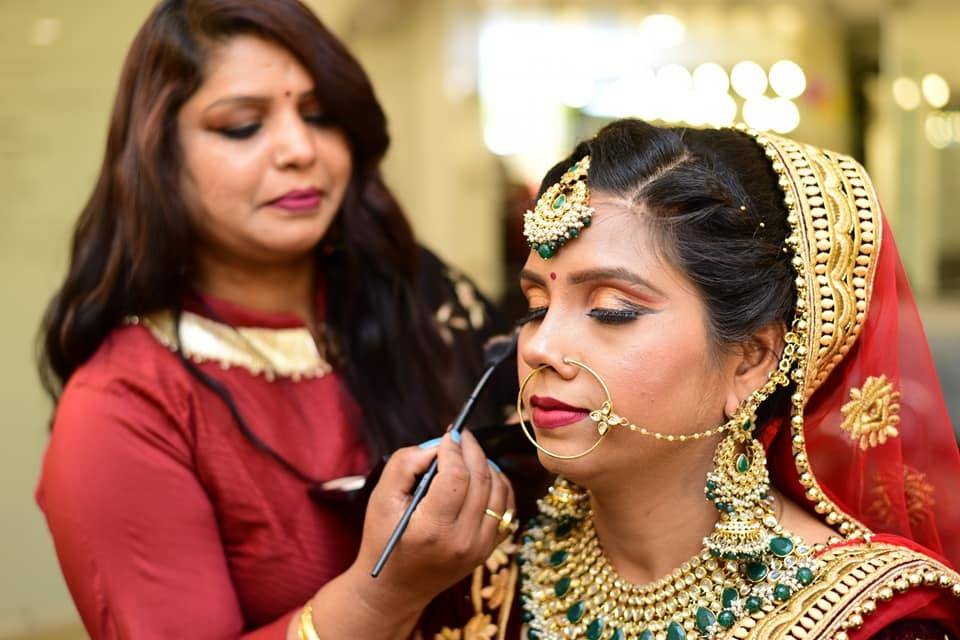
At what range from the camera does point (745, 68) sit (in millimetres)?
6066

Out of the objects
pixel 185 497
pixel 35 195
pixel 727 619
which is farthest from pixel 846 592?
pixel 35 195

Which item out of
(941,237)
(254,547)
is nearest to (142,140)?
(254,547)

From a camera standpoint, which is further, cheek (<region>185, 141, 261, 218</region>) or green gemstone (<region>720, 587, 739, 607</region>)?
cheek (<region>185, 141, 261, 218</region>)

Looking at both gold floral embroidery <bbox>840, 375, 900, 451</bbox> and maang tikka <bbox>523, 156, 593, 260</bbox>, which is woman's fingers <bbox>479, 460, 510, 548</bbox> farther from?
gold floral embroidery <bbox>840, 375, 900, 451</bbox>

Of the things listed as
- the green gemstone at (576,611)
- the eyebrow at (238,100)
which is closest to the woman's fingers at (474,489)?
the green gemstone at (576,611)

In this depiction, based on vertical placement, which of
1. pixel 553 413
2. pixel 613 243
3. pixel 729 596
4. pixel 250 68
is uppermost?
pixel 250 68

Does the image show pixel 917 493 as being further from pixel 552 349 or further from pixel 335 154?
pixel 335 154

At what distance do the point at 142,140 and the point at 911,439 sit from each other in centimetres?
128

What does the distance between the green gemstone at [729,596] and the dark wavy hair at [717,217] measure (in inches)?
9.7

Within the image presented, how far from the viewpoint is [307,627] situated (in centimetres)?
173

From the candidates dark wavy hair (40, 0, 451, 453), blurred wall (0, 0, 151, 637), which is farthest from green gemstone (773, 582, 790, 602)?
blurred wall (0, 0, 151, 637)

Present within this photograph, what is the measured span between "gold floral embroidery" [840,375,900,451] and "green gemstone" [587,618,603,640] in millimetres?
433

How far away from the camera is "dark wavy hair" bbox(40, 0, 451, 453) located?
198 centimetres

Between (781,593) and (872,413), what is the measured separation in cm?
29
